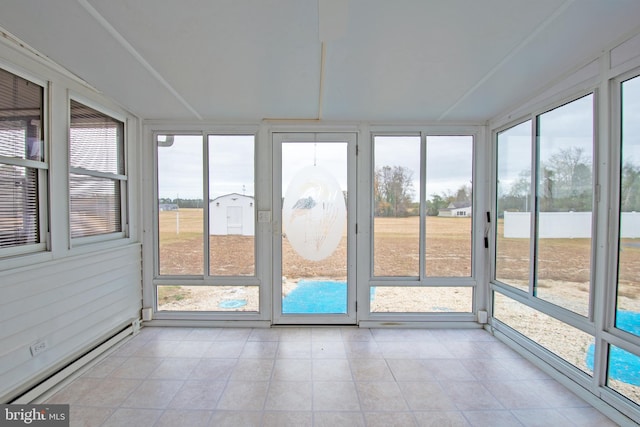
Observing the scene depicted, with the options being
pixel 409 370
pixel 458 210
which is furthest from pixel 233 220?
pixel 458 210

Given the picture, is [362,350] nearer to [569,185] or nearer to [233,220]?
[233,220]

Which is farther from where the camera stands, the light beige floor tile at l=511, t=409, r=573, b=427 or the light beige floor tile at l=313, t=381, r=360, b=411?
the light beige floor tile at l=313, t=381, r=360, b=411

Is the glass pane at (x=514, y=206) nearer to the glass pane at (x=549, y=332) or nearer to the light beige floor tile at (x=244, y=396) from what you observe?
the glass pane at (x=549, y=332)

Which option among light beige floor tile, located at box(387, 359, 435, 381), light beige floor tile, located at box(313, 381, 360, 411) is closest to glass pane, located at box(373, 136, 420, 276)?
light beige floor tile, located at box(387, 359, 435, 381)

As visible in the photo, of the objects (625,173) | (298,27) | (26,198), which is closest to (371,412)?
(625,173)

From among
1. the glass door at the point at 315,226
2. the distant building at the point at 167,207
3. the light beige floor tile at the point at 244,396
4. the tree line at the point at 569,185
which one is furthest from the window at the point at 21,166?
the tree line at the point at 569,185

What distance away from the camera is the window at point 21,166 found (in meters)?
1.96

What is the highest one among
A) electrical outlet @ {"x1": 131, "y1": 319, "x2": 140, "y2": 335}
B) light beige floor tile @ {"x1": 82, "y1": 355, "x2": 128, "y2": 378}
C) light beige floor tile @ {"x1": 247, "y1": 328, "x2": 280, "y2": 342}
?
electrical outlet @ {"x1": 131, "y1": 319, "x2": 140, "y2": 335}

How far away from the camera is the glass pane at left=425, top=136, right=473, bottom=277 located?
3416 millimetres

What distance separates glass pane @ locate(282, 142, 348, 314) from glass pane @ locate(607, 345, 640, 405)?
7.34ft

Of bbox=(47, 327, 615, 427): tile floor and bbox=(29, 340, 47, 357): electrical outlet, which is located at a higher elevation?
bbox=(29, 340, 47, 357): electrical outlet

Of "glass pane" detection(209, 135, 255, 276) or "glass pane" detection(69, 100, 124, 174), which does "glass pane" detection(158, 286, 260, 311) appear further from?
"glass pane" detection(69, 100, 124, 174)

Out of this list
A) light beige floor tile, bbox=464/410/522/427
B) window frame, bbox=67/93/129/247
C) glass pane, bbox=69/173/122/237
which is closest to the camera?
light beige floor tile, bbox=464/410/522/427

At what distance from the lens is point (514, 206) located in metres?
2.95
